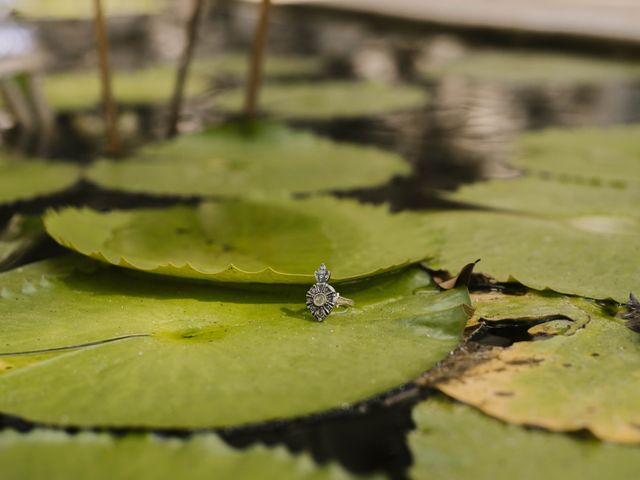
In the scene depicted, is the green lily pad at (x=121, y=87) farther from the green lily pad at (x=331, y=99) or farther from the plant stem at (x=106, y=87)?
the plant stem at (x=106, y=87)

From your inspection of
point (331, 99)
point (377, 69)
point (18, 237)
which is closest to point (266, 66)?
point (377, 69)

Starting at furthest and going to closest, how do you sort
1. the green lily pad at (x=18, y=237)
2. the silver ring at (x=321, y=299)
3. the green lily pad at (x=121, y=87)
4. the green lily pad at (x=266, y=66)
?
1. the green lily pad at (x=266, y=66)
2. the green lily pad at (x=121, y=87)
3. the green lily pad at (x=18, y=237)
4. the silver ring at (x=321, y=299)

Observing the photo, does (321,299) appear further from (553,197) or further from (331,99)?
(331,99)

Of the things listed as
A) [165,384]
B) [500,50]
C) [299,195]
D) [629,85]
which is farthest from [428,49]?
[165,384]

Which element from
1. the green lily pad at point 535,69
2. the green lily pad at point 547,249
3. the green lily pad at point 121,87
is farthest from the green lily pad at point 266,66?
the green lily pad at point 547,249

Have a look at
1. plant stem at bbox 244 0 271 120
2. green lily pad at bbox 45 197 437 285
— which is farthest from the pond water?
plant stem at bbox 244 0 271 120

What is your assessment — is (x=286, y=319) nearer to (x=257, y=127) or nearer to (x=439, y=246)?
(x=439, y=246)
